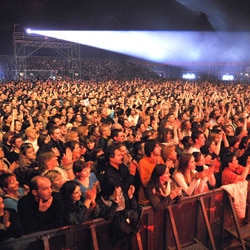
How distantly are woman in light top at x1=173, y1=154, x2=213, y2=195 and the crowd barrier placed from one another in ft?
0.55

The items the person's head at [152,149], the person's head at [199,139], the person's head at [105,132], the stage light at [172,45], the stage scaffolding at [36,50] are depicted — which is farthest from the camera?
the stage light at [172,45]

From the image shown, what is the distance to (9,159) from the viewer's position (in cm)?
459

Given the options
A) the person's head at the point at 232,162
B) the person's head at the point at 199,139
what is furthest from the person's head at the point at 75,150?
the person's head at the point at 232,162

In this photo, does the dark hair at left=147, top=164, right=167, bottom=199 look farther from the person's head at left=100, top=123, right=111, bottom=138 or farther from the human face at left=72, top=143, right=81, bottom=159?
the person's head at left=100, top=123, right=111, bottom=138

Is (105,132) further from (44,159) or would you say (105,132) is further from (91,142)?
(44,159)

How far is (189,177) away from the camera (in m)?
3.41

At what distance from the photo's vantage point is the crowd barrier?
7.77 feet

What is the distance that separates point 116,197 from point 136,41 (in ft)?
108

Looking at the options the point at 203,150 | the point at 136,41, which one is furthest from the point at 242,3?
the point at 203,150

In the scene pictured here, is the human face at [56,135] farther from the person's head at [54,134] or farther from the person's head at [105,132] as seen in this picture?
the person's head at [105,132]

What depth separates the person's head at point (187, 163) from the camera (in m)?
A: 3.33

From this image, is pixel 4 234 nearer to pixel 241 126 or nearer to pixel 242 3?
pixel 241 126

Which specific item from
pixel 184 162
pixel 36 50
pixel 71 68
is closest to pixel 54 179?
pixel 184 162

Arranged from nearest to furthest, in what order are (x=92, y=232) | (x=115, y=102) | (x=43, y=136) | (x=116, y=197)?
(x=92, y=232) < (x=116, y=197) < (x=43, y=136) < (x=115, y=102)
